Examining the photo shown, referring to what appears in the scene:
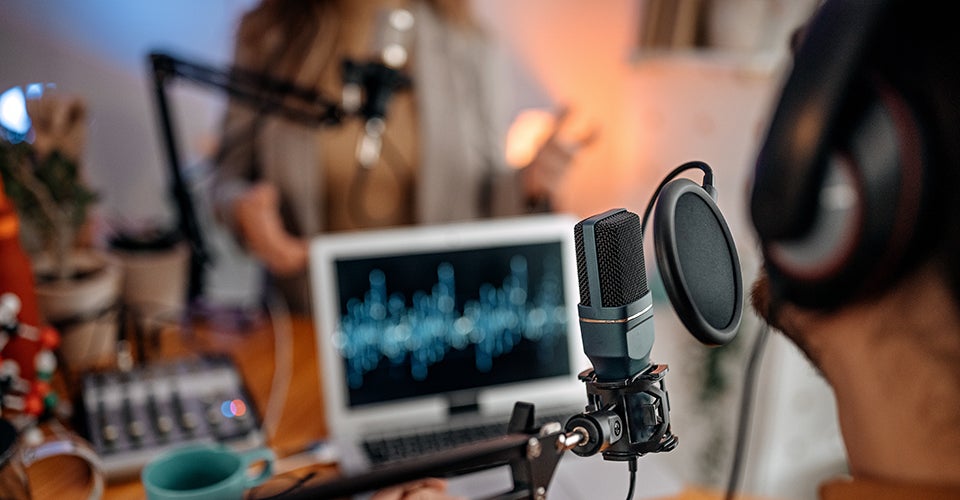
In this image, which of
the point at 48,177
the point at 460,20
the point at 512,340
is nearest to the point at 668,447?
the point at 512,340

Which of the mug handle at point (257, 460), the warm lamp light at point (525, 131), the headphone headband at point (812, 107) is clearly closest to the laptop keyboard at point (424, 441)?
the mug handle at point (257, 460)

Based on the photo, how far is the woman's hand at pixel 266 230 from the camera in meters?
1.13

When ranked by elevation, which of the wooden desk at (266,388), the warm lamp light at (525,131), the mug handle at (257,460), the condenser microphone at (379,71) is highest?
the condenser microphone at (379,71)

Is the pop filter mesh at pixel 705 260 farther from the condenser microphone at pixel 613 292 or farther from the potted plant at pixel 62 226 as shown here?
the potted plant at pixel 62 226

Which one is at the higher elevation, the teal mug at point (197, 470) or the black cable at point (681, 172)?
the black cable at point (681, 172)

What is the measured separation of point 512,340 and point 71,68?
766 mm

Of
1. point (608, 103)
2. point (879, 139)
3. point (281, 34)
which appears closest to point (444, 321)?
point (281, 34)

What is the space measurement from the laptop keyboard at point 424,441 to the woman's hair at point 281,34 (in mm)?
669

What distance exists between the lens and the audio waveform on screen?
92cm

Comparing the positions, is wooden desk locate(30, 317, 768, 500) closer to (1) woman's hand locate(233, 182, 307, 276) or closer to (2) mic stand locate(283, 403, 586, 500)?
(1) woman's hand locate(233, 182, 307, 276)

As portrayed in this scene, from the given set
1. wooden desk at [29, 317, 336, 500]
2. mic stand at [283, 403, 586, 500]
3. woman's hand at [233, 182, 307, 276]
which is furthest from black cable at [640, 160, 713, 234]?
woman's hand at [233, 182, 307, 276]

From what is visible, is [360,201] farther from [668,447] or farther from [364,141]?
[668,447]

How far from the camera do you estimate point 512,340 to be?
0.97 meters

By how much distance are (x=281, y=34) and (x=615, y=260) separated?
3.46 ft
